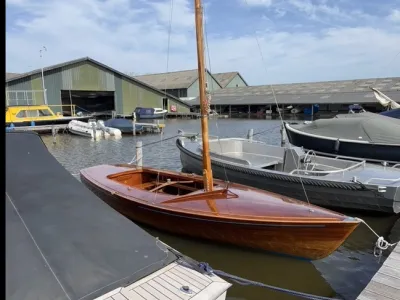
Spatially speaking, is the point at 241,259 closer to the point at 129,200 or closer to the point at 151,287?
the point at 129,200

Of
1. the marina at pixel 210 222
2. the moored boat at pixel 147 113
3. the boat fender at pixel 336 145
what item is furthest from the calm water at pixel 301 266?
the moored boat at pixel 147 113

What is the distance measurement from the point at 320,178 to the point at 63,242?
20.6 feet

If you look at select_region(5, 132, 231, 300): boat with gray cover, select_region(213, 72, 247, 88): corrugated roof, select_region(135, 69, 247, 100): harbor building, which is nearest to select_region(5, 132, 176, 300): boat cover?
select_region(5, 132, 231, 300): boat with gray cover

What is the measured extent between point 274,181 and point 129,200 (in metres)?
3.87

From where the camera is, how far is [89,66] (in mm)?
37062

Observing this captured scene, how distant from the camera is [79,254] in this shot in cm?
347

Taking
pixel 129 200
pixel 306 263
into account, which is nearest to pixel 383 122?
pixel 306 263

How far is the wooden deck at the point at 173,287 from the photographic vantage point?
10.0 ft

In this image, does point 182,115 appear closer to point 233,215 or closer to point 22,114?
point 22,114

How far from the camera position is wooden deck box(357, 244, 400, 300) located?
3980 mm

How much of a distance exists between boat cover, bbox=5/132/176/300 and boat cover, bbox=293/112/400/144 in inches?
386

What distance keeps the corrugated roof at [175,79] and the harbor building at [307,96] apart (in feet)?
18.7

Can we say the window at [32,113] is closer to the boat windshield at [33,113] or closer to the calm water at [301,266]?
the boat windshield at [33,113]

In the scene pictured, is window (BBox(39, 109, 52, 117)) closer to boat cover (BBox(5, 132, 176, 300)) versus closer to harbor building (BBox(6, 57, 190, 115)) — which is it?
harbor building (BBox(6, 57, 190, 115))
